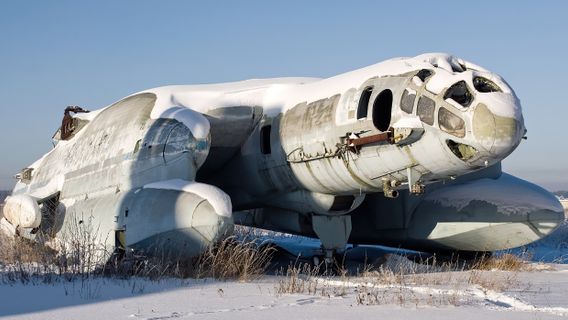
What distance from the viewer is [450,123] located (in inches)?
337

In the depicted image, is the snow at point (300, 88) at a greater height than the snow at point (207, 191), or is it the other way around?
the snow at point (300, 88)

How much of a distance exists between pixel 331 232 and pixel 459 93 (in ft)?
13.5

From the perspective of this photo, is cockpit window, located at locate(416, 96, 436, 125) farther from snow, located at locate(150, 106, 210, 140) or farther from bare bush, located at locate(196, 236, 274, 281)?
snow, located at locate(150, 106, 210, 140)

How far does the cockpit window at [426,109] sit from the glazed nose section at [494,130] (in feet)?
2.05

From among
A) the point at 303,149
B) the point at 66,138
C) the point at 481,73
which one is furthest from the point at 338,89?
the point at 66,138

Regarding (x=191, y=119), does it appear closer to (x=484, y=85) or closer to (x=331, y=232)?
(x=331, y=232)

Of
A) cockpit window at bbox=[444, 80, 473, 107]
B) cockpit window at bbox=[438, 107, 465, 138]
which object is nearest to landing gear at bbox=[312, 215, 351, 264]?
cockpit window at bbox=[438, 107, 465, 138]

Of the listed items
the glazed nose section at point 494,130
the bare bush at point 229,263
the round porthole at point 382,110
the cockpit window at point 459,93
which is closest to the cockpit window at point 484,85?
the cockpit window at point 459,93

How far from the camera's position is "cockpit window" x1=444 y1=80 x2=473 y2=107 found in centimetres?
864

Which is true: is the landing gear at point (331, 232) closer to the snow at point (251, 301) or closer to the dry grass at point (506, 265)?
the dry grass at point (506, 265)

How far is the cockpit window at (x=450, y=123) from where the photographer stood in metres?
8.46

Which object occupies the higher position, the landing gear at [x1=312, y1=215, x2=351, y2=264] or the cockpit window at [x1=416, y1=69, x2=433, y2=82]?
the cockpit window at [x1=416, y1=69, x2=433, y2=82]

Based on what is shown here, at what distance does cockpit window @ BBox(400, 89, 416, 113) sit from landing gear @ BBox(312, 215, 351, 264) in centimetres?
344

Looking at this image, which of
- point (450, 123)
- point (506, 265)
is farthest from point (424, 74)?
point (506, 265)
